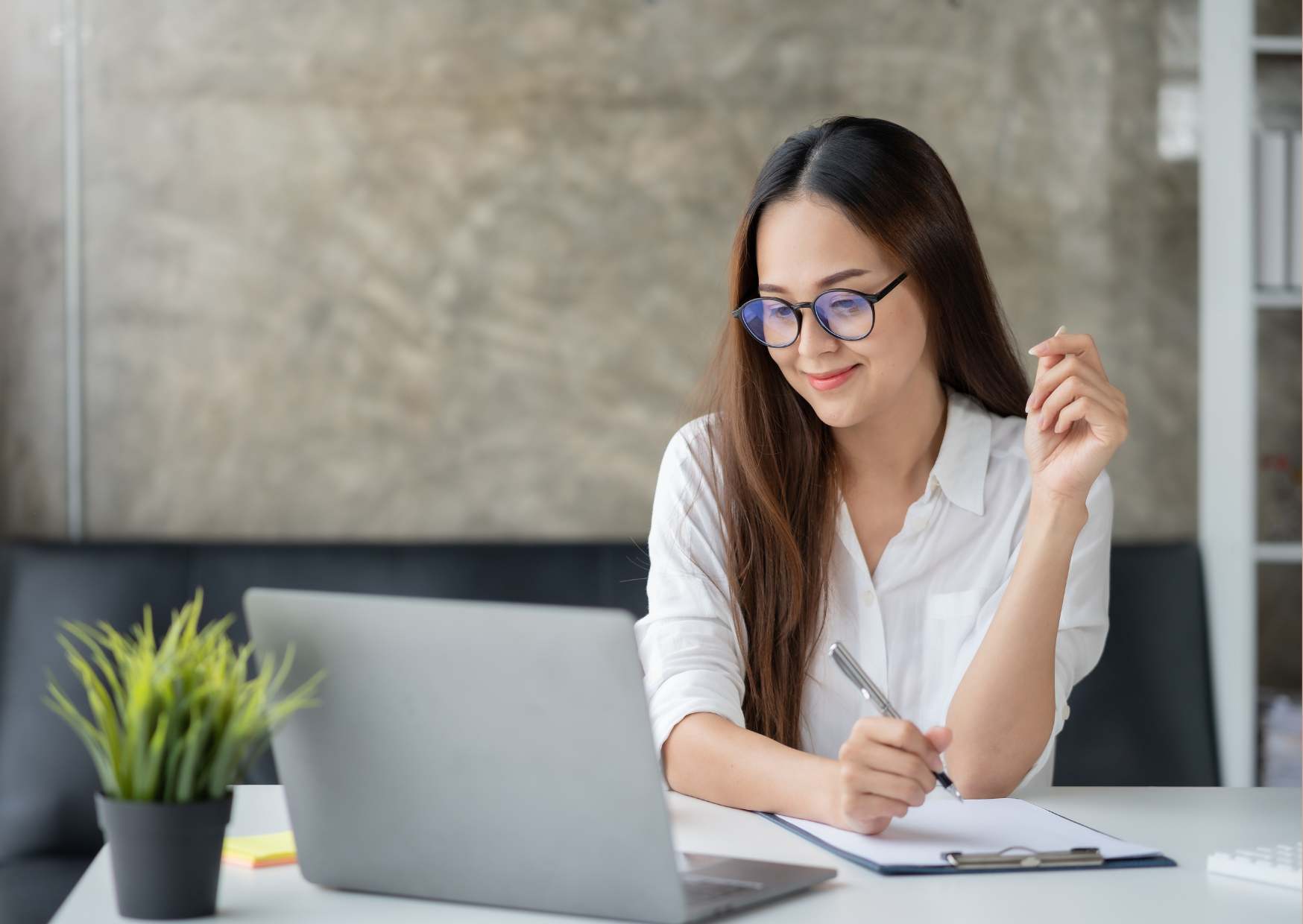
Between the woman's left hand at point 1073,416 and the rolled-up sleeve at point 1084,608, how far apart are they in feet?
0.34

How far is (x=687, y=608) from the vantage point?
4.68ft

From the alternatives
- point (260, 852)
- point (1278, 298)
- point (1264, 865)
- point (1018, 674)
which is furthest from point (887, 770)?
point (1278, 298)

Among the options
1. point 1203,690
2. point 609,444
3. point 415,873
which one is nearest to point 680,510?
point 415,873

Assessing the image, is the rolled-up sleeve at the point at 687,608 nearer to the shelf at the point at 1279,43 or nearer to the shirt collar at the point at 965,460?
the shirt collar at the point at 965,460

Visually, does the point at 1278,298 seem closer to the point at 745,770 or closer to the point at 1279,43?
the point at 1279,43

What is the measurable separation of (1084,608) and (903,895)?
0.69 meters

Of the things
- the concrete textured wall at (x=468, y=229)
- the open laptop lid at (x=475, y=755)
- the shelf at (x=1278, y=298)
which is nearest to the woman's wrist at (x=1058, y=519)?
the open laptop lid at (x=475, y=755)

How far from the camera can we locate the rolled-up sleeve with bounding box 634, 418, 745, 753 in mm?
1316

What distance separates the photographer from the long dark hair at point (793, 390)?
1460 millimetres

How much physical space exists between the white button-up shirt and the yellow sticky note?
546 mm

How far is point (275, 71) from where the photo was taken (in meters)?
2.46

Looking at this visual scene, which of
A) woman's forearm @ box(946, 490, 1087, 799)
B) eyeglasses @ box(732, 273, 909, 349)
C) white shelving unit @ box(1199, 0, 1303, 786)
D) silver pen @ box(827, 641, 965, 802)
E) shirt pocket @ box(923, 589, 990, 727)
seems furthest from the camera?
white shelving unit @ box(1199, 0, 1303, 786)

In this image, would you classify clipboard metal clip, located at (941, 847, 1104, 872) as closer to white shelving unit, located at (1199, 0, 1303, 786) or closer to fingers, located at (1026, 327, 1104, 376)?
fingers, located at (1026, 327, 1104, 376)

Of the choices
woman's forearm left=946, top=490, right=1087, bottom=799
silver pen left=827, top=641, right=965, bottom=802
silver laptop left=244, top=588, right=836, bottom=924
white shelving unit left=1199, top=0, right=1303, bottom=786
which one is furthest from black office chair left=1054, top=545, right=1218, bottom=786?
silver laptop left=244, top=588, right=836, bottom=924
